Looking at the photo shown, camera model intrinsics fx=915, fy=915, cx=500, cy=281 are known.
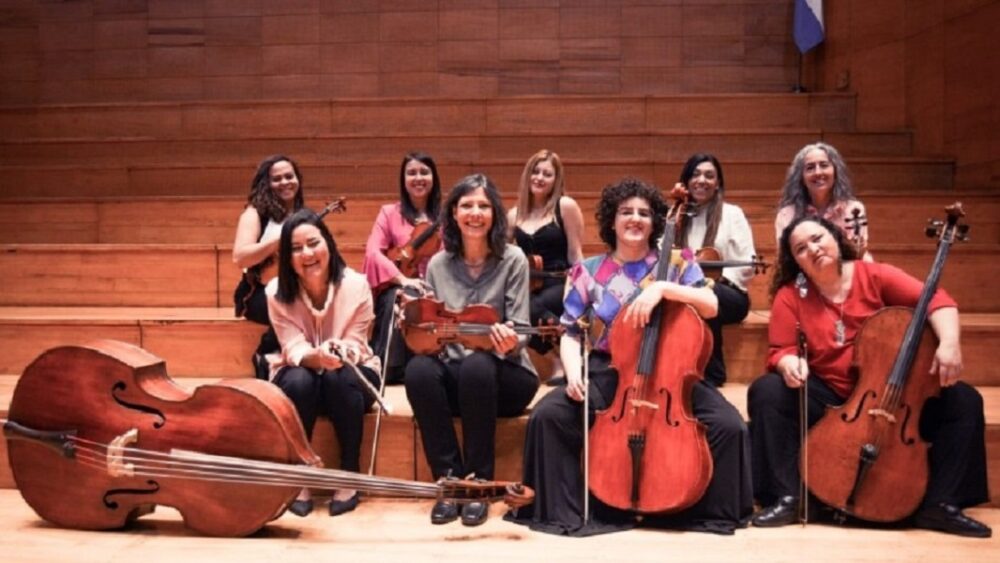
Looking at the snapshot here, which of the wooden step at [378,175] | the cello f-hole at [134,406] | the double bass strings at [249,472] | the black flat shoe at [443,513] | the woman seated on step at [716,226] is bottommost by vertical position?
the black flat shoe at [443,513]

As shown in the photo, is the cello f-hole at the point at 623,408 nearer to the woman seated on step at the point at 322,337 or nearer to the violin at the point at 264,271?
the woman seated on step at the point at 322,337

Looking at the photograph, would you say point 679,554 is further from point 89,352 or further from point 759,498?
point 89,352

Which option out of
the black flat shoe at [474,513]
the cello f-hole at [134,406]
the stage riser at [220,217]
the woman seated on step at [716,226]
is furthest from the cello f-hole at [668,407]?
the stage riser at [220,217]

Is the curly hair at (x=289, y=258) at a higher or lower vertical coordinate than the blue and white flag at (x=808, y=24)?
lower

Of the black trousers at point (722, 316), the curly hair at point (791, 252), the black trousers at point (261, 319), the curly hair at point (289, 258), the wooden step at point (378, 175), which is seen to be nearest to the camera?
the curly hair at point (791, 252)

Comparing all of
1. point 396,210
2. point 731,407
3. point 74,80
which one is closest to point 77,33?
point 74,80

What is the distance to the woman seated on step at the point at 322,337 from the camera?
2641mm

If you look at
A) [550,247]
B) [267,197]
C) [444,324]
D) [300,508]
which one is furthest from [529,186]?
[300,508]

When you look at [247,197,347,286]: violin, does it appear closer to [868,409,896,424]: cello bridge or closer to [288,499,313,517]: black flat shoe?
[288,499,313,517]: black flat shoe

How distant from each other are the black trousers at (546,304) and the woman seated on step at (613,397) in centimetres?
46

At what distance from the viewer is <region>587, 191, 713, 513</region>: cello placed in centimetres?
230

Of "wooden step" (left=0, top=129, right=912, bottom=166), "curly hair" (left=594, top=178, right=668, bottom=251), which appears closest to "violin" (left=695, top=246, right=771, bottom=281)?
"curly hair" (left=594, top=178, right=668, bottom=251)

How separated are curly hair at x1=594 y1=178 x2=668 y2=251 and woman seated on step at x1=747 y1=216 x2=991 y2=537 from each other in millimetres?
363

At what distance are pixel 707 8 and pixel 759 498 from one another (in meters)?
3.92
